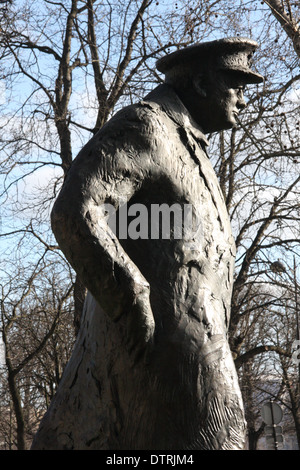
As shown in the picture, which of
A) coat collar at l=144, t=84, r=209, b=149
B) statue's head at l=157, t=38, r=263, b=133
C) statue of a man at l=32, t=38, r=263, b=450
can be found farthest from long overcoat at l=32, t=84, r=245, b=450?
statue's head at l=157, t=38, r=263, b=133

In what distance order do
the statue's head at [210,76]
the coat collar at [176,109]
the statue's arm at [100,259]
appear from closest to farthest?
1. the statue's arm at [100,259]
2. the coat collar at [176,109]
3. the statue's head at [210,76]

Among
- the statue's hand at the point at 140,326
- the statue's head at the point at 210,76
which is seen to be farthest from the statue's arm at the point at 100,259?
the statue's head at the point at 210,76

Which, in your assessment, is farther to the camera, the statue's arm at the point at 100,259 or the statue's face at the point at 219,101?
the statue's face at the point at 219,101

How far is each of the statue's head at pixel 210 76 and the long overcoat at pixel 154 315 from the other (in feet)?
0.98

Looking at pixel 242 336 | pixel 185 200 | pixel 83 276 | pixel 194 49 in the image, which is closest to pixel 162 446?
pixel 83 276

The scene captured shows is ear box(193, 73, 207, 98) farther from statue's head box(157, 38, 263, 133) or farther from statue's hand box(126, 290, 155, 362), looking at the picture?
statue's hand box(126, 290, 155, 362)

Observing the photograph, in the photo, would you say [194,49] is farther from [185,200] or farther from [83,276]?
[83,276]

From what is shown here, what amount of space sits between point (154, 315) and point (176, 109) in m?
0.84

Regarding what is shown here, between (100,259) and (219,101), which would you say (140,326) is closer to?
(100,259)

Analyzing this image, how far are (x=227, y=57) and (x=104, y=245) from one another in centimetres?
106

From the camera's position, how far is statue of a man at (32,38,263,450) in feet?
7.32

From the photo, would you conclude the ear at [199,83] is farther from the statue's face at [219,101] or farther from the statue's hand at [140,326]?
the statue's hand at [140,326]

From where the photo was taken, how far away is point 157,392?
88.5 inches

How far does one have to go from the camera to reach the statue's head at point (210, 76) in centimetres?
287
